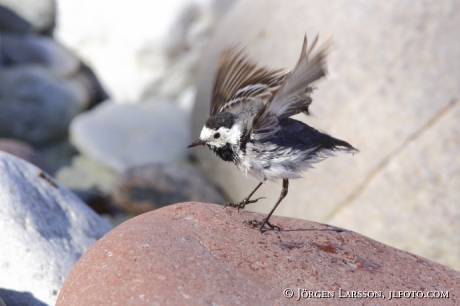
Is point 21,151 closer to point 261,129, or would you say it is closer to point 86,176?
point 86,176

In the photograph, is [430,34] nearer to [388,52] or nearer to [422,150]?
[388,52]

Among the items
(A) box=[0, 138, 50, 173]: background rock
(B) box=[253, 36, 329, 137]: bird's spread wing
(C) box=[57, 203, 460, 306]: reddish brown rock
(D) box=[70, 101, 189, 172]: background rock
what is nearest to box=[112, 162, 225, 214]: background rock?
(D) box=[70, 101, 189, 172]: background rock

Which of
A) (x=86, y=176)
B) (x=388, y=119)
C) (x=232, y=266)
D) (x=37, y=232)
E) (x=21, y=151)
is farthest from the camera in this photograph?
(x=86, y=176)

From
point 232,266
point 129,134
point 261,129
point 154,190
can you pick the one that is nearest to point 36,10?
point 129,134

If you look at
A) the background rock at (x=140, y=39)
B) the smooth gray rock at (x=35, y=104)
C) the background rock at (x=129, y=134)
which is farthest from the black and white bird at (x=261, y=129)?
the smooth gray rock at (x=35, y=104)

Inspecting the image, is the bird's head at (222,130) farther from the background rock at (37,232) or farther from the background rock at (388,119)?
the background rock at (388,119)

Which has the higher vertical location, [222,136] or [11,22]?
[11,22]
